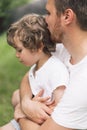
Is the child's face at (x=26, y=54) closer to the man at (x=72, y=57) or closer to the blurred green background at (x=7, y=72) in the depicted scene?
the man at (x=72, y=57)

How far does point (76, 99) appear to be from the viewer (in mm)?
3234

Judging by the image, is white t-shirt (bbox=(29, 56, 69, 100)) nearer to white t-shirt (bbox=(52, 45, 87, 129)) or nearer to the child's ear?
white t-shirt (bbox=(52, 45, 87, 129))

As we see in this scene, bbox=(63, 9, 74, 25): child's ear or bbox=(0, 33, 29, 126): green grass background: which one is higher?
bbox=(63, 9, 74, 25): child's ear

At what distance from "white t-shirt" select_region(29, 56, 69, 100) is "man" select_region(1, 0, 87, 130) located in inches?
3.6

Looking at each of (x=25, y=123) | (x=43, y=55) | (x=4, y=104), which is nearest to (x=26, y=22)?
(x=43, y=55)

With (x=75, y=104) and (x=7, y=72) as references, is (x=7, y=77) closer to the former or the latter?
(x=7, y=72)

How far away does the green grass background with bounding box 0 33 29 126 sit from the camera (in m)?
6.17

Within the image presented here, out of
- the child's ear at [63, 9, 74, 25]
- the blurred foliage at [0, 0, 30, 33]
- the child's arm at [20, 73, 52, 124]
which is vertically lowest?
the blurred foliage at [0, 0, 30, 33]

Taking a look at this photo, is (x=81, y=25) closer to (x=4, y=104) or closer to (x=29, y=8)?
(x=4, y=104)

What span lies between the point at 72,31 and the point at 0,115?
111 inches

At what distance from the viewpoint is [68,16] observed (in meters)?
3.42

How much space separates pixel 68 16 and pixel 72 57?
373 mm

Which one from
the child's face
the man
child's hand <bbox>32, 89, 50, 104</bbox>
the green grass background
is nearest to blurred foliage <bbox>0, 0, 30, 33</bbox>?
the green grass background

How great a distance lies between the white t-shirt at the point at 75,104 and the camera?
10.6 feet
